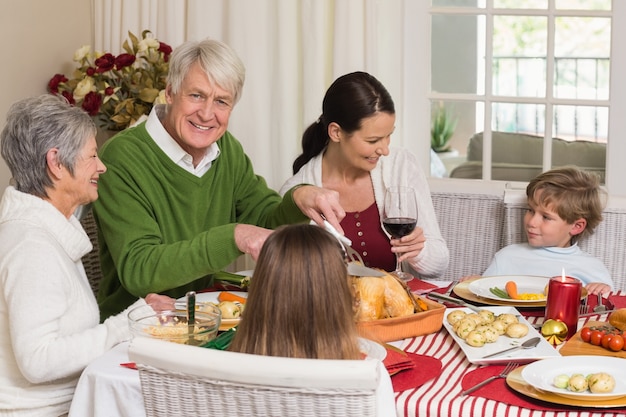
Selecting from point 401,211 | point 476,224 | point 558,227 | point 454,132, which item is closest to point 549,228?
point 558,227

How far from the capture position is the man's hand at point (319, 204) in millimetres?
2314

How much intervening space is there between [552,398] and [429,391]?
0.70 feet

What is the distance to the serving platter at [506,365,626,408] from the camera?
61.5 inches

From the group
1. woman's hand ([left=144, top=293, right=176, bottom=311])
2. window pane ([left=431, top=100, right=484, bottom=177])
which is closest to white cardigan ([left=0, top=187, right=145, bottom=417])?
woman's hand ([left=144, top=293, right=176, bottom=311])

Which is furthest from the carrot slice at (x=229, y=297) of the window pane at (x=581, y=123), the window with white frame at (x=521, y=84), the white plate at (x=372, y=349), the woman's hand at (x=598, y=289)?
the window pane at (x=581, y=123)

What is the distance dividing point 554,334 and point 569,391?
0.34 meters

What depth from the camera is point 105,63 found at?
352 centimetres

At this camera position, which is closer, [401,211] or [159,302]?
[159,302]

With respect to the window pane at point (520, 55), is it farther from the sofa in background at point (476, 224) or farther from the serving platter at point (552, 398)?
Result: the serving platter at point (552, 398)

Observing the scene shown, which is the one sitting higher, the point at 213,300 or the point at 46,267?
the point at 46,267

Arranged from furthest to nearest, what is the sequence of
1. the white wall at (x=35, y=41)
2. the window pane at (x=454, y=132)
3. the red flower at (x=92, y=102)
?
1. the window pane at (x=454, y=132)
2. the red flower at (x=92, y=102)
3. the white wall at (x=35, y=41)

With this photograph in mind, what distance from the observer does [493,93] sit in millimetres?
3678

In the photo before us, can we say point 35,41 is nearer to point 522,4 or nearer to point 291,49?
point 291,49

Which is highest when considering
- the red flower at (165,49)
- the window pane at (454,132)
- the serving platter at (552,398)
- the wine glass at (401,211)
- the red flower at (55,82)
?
the red flower at (165,49)
